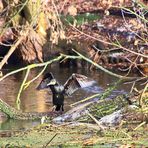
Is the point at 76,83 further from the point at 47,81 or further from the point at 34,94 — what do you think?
the point at 34,94

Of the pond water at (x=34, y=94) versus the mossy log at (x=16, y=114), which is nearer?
the pond water at (x=34, y=94)

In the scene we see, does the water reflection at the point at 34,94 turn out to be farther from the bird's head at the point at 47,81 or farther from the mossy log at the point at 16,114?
the bird's head at the point at 47,81

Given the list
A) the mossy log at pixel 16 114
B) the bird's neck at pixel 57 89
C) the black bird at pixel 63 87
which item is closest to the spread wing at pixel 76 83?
the black bird at pixel 63 87

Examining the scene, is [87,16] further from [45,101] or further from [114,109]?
[114,109]

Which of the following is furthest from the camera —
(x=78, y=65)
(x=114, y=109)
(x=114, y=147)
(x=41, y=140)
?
(x=78, y=65)

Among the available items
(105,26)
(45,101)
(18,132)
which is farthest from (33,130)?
(105,26)

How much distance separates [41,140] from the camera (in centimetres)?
874

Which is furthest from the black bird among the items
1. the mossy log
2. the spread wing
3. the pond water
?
the mossy log

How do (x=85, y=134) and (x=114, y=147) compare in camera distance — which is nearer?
(x=114, y=147)

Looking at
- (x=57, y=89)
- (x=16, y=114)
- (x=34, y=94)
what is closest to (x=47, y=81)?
(x=57, y=89)

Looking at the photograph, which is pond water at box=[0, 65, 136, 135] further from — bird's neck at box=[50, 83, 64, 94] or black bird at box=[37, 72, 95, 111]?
bird's neck at box=[50, 83, 64, 94]

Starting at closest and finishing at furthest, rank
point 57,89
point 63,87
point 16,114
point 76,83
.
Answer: point 16,114 < point 76,83 < point 57,89 < point 63,87

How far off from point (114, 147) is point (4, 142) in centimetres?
138

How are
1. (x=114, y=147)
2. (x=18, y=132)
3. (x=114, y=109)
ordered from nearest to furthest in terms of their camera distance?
(x=114, y=147)
(x=18, y=132)
(x=114, y=109)
